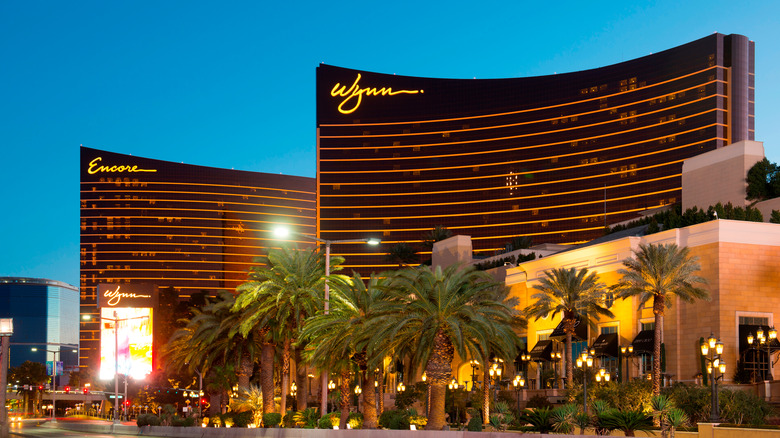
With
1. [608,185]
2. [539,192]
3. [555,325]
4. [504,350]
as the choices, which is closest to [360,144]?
[539,192]

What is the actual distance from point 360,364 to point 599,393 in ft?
42.6

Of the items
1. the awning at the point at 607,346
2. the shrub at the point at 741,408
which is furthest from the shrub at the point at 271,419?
the shrub at the point at 741,408

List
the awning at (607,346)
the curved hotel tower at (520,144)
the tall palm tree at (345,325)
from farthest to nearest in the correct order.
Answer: the curved hotel tower at (520,144) < the awning at (607,346) < the tall palm tree at (345,325)

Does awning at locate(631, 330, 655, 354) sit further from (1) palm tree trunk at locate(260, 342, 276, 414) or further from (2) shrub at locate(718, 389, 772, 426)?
(1) palm tree trunk at locate(260, 342, 276, 414)

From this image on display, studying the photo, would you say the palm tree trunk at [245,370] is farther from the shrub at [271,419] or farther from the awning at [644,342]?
the awning at [644,342]

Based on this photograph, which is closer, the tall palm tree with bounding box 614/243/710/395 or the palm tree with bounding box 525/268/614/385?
the tall palm tree with bounding box 614/243/710/395

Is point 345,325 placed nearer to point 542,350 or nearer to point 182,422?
point 182,422

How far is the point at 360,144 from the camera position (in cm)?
18100

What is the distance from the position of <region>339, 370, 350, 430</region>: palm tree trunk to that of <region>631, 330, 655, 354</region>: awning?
2103 cm

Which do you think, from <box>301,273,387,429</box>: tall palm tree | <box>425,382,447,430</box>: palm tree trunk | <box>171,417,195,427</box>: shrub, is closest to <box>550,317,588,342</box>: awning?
<box>301,273,387,429</box>: tall palm tree

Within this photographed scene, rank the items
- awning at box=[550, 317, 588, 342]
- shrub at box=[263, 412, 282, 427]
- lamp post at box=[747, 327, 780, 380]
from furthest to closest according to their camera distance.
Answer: awning at box=[550, 317, 588, 342] < shrub at box=[263, 412, 282, 427] < lamp post at box=[747, 327, 780, 380]

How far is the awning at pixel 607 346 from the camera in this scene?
60656 mm

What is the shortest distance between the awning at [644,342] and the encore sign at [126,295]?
62.2 meters

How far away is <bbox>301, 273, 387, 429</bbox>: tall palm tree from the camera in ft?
137
